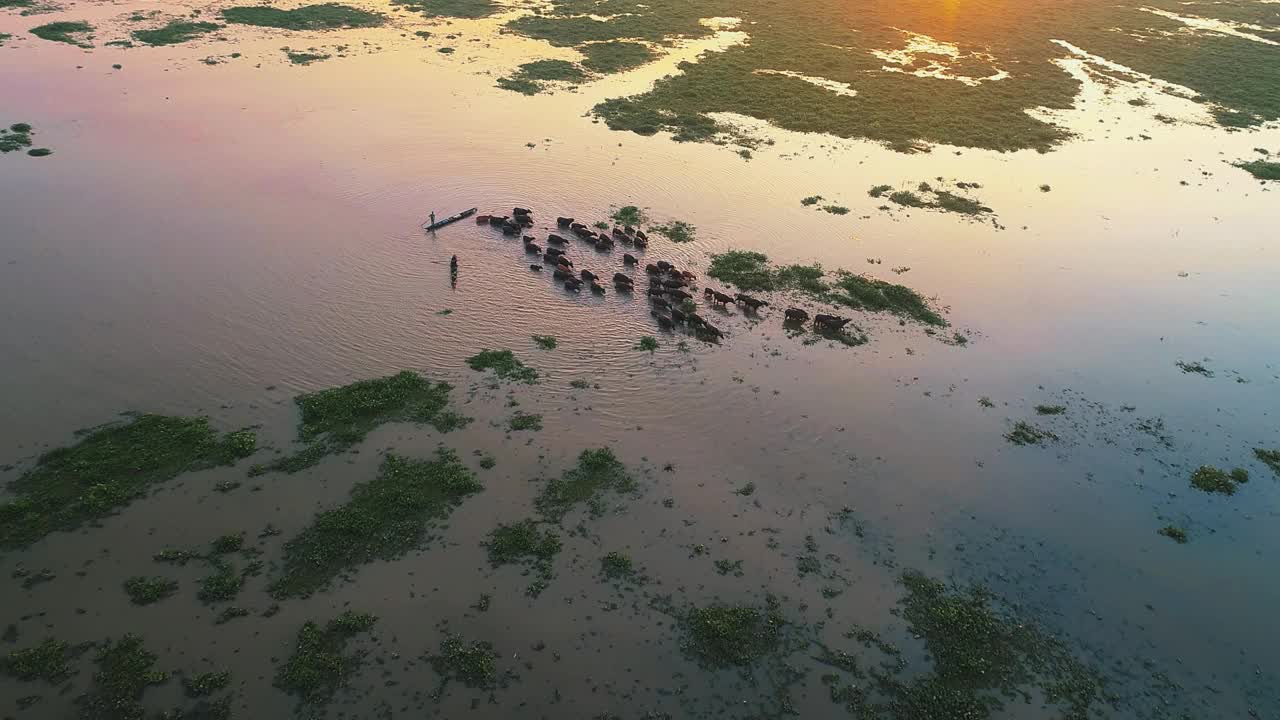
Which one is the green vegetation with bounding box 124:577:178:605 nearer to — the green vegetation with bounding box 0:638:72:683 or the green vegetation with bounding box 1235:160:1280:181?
the green vegetation with bounding box 0:638:72:683

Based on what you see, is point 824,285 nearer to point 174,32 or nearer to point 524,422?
point 524,422

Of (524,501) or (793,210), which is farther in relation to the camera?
(793,210)

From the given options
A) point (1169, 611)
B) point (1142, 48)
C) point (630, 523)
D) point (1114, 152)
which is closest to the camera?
point (1169, 611)

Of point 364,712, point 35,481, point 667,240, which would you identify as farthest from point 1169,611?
point 35,481

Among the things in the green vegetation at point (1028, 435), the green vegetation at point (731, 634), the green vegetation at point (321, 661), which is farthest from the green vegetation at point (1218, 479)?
the green vegetation at point (321, 661)

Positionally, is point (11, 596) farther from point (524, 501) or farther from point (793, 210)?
point (793, 210)

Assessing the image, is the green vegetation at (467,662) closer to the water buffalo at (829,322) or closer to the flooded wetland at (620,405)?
the flooded wetland at (620,405)
